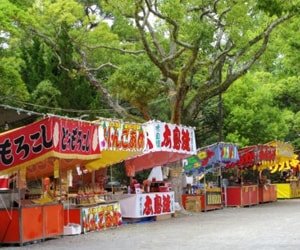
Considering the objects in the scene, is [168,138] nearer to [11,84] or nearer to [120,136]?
[120,136]

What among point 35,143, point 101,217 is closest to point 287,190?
point 101,217

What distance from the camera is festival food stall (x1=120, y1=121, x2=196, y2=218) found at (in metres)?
17.8

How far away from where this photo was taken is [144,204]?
18484 mm

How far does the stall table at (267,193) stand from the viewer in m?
28.4

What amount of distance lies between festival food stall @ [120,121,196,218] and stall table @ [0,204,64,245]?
14.7 ft

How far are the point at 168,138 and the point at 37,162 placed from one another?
6381mm

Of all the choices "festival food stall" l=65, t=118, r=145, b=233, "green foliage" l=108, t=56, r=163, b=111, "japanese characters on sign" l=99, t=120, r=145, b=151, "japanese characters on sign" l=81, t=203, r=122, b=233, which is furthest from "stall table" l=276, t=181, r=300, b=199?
"japanese characters on sign" l=81, t=203, r=122, b=233

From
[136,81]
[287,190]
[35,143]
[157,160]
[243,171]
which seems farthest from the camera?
[287,190]

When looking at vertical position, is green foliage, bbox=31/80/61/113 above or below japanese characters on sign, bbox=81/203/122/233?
above

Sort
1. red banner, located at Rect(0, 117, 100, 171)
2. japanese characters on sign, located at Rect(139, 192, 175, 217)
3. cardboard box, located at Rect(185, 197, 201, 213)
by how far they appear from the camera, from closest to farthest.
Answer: red banner, located at Rect(0, 117, 100, 171), japanese characters on sign, located at Rect(139, 192, 175, 217), cardboard box, located at Rect(185, 197, 201, 213)

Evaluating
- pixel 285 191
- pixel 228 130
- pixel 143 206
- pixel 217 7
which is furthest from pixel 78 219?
pixel 285 191

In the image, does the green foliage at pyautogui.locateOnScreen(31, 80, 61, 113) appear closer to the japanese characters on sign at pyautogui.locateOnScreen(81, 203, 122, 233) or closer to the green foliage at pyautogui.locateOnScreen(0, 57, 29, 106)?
the green foliage at pyautogui.locateOnScreen(0, 57, 29, 106)

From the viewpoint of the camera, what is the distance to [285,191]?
33.8 metres

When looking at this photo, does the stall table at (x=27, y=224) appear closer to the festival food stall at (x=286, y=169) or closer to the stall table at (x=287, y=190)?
the festival food stall at (x=286, y=169)
